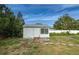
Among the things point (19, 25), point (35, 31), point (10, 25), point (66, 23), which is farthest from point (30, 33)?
point (66, 23)

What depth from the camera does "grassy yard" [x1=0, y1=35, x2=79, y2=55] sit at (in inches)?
157

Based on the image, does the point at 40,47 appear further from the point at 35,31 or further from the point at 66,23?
the point at 66,23

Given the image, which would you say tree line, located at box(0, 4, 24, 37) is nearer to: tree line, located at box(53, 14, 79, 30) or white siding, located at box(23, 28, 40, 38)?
white siding, located at box(23, 28, 40, 38)

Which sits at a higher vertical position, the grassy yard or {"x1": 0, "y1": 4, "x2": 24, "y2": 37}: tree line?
{"x1": 0, "y1": 4, "x2": 24, "y2": 37}: tree line

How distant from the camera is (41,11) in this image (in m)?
4.03

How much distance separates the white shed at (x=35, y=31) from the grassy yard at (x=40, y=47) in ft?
0.31

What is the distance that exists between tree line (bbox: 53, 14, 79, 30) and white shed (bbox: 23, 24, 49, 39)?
152mm

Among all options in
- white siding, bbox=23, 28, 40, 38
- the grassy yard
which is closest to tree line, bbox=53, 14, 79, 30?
the grassy yard

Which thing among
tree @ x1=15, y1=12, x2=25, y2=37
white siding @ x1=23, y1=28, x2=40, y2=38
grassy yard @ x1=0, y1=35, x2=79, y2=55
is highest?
tree @ x1=15, y1=12, x2=25, y2=37
